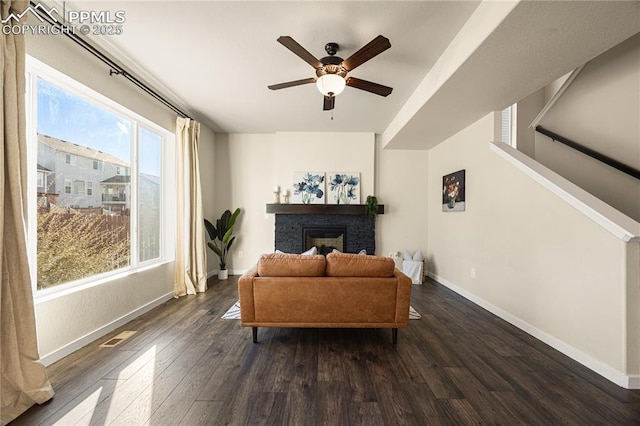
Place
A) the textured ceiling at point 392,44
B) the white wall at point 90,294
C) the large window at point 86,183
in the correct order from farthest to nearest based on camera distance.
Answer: the large window at point 86,183
the white wall at point 90,294
the textured ceiling at point 392,44

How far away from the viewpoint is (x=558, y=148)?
336 centimetres

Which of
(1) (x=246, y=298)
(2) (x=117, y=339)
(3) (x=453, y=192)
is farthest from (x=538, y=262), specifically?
(2) (x=117, y=339)

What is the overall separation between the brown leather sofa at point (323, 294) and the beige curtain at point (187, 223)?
2.00 metres

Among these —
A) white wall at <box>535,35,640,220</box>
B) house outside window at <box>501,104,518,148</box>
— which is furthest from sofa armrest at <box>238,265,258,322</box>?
white wall at <box>535,35,640,220</box>

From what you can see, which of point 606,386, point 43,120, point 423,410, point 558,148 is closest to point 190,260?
point 43,120

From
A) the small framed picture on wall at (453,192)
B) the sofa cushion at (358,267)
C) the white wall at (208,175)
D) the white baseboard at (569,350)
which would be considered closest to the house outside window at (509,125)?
the small framed picture on wall at (453,192)

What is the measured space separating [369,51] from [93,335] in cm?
Answer: 344

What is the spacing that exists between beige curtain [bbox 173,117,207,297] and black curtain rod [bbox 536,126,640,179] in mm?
4779

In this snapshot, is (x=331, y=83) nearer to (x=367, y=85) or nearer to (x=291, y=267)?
(x=367, y=85)

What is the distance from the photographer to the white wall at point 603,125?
2.82 m

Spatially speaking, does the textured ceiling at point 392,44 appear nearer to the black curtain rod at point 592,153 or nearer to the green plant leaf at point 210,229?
the black curtain rod at point 592,153

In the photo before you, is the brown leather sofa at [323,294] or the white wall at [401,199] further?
the white wall at [401,199]

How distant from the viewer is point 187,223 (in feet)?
12.8

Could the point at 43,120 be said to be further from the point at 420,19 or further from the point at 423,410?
the point at 423,410
